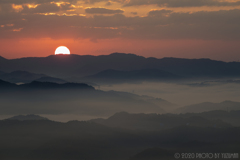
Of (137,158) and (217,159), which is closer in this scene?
(217,159)

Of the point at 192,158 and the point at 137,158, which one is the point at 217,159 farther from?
the point at 137,158

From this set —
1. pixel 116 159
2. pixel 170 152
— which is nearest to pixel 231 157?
pixel 170 152

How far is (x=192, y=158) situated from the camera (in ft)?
Result: 607

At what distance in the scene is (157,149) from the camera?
639 ft

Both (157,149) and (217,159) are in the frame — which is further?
(157,149)

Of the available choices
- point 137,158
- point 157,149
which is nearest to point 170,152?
point 157,149

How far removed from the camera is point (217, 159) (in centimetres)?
17825

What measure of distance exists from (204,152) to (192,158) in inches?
626

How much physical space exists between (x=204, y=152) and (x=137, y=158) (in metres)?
39.0

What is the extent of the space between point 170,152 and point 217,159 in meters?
27.8

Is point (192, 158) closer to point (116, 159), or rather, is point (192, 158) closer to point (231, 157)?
point (231, 157)

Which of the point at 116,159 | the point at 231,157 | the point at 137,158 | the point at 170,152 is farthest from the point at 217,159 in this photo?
the point at 116,159

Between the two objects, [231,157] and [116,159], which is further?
[116,159]

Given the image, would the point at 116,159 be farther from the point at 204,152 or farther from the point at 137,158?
the point at 204,152
